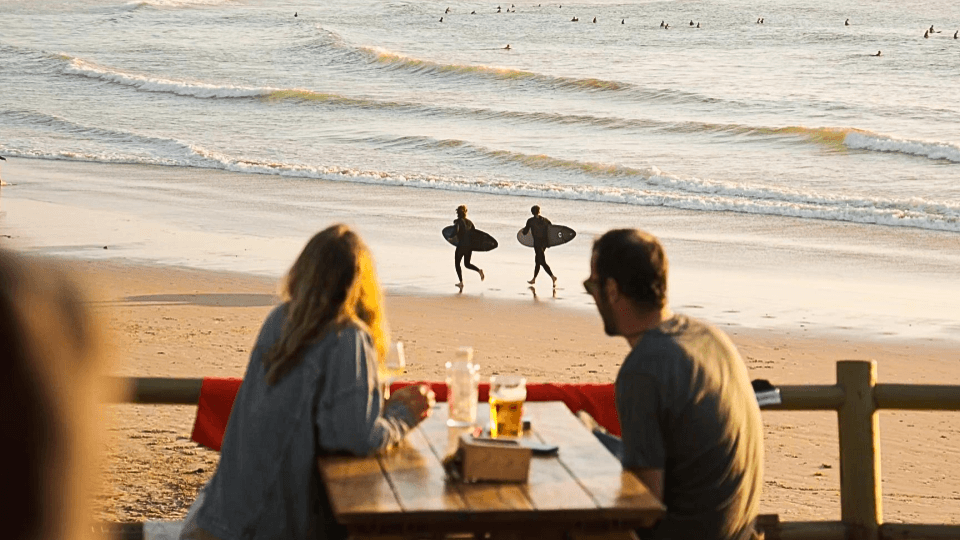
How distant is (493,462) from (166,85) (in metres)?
49.2

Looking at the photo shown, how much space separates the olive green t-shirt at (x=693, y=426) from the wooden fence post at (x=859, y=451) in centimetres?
106

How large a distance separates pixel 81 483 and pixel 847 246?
21780 mm

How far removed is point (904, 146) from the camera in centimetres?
3522

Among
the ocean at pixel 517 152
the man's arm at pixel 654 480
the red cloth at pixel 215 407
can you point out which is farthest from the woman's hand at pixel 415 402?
the ocean at pixel 517 152

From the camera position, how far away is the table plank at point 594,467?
359 centimetres

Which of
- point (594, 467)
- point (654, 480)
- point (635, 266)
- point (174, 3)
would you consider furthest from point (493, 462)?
point (174, 3)

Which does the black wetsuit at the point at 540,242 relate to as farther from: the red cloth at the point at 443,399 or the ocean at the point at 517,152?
the red cloth at the point at 443,399

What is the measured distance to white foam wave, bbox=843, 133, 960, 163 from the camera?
112 feet

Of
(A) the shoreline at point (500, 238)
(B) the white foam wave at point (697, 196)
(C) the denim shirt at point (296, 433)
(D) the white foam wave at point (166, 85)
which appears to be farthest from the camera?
(D) the white foam wave at point (166, 85)

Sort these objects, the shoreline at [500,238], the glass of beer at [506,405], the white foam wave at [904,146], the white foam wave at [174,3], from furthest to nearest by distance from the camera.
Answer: the white foam wave at [174,3] < the white foam wave at [904,146] < the shoreline at [500,238] < the glass of beer at [506,405]

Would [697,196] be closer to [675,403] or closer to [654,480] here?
[675,403]

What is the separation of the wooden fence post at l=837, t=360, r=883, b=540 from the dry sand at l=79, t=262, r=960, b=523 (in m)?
2.67

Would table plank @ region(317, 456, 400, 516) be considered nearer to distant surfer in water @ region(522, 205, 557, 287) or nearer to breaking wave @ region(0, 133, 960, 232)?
distant surfer in water @ region(522, 205, 557, 287)

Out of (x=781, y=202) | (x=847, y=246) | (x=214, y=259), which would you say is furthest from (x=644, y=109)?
(x=214, y=259)
